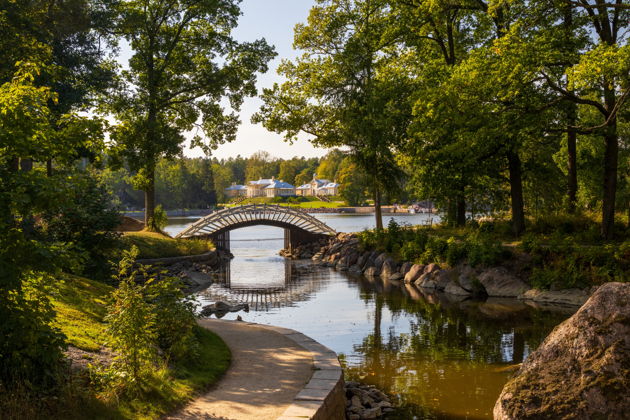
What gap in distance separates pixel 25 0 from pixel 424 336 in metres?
17.9

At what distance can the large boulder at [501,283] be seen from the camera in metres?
19.3

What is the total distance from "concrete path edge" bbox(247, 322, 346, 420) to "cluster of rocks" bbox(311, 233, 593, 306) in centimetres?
1107

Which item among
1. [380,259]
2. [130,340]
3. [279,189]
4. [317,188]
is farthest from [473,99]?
[317,188]

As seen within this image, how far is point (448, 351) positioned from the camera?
12789 millimetres

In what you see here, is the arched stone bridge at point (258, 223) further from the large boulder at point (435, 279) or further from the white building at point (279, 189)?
the white building at point (279, 189)

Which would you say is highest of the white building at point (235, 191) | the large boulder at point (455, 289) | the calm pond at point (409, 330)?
the white building at point (235, 191)

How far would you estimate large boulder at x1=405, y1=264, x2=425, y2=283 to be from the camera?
23047 mm

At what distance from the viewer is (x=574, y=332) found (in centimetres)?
715

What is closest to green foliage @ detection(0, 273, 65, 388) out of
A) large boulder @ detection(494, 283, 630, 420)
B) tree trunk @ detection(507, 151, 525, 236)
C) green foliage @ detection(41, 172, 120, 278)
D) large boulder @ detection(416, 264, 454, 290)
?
large boulder @ detection(494, 283, 630, 420)

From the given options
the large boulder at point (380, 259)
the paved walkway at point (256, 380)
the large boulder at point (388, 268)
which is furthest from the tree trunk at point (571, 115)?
the paved walkway at point (256, 380)

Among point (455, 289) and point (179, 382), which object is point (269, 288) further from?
point (179, 382)

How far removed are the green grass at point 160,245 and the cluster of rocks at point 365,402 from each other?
16.6 meters

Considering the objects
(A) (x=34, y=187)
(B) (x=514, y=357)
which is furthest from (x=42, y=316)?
(B) (x=514, y=357)

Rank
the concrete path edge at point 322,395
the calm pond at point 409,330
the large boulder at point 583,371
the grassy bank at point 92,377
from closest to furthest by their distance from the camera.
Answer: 1. the grassy bank at point 92,377
2. the large boulder at point 583,371
3. the concrete path edge at point 322,395
4. the calm pond at point 409,330
